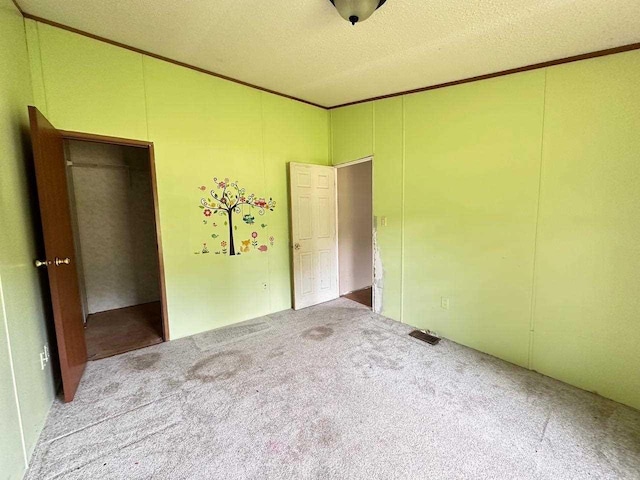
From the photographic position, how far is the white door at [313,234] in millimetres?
4051

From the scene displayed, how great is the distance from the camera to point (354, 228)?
493cm

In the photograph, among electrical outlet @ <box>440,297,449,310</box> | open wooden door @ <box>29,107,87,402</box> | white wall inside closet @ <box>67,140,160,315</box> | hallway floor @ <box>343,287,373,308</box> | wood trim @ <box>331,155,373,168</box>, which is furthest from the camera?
hallway floor @ <box>343,287,373,308</box>

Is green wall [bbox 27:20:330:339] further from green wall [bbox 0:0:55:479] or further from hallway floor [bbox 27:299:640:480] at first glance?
hallway floor [bbox 27:299:640:480]

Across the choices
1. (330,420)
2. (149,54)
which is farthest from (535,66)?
(149,54)

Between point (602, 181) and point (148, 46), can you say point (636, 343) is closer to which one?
point (602, 181)

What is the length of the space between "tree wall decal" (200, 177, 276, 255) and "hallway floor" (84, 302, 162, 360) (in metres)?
1.32

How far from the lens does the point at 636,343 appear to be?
2119 millimetres

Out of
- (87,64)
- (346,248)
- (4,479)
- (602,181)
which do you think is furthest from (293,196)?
(4,479)

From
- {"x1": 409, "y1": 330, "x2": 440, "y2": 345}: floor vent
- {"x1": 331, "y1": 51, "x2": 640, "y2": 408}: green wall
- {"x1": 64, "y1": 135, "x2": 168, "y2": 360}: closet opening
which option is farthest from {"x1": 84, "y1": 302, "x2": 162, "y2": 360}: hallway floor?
{"x1": 331, "y1": 51, "x2": 640, "y2": 408}: green wall

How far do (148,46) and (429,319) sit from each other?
391 cm

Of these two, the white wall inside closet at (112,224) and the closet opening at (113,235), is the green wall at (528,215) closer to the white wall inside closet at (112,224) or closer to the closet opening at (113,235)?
the closet opening at (113,235)

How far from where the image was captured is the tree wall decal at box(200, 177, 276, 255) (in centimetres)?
336

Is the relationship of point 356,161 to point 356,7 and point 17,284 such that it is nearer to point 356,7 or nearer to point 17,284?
point 356,7

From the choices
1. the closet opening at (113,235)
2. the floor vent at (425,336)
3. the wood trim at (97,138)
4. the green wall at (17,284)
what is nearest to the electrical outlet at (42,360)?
the green wall at (17,284)
